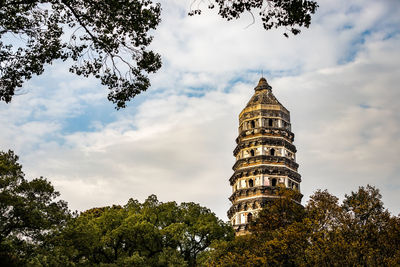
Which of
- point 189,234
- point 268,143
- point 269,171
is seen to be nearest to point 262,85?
point 268,143

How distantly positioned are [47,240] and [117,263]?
7.04 m

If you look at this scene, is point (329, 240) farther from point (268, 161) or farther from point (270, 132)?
point (270, 132)

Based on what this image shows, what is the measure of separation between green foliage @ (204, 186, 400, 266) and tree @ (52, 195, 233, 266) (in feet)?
18.5

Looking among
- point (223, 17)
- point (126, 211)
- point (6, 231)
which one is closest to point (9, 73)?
point (223, 17)

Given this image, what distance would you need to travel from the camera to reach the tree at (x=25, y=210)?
955 inches

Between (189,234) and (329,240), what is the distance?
1580 centimetres

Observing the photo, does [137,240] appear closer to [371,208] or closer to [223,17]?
[371,208]

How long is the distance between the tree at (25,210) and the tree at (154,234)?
4769 millimetres

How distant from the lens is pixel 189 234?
35500mm

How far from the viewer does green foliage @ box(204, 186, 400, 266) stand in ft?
68.6

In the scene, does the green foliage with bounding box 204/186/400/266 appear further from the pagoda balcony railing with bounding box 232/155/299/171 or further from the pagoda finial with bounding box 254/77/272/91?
the pagoda finial with bounding box 254/77/272/91

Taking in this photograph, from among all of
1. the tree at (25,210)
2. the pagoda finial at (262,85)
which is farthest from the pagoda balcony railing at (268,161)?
the tree at (25,210)

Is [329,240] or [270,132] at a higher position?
[270,132]

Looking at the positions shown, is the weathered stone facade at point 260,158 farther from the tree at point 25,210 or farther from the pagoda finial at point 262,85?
the tree at point 25,210
